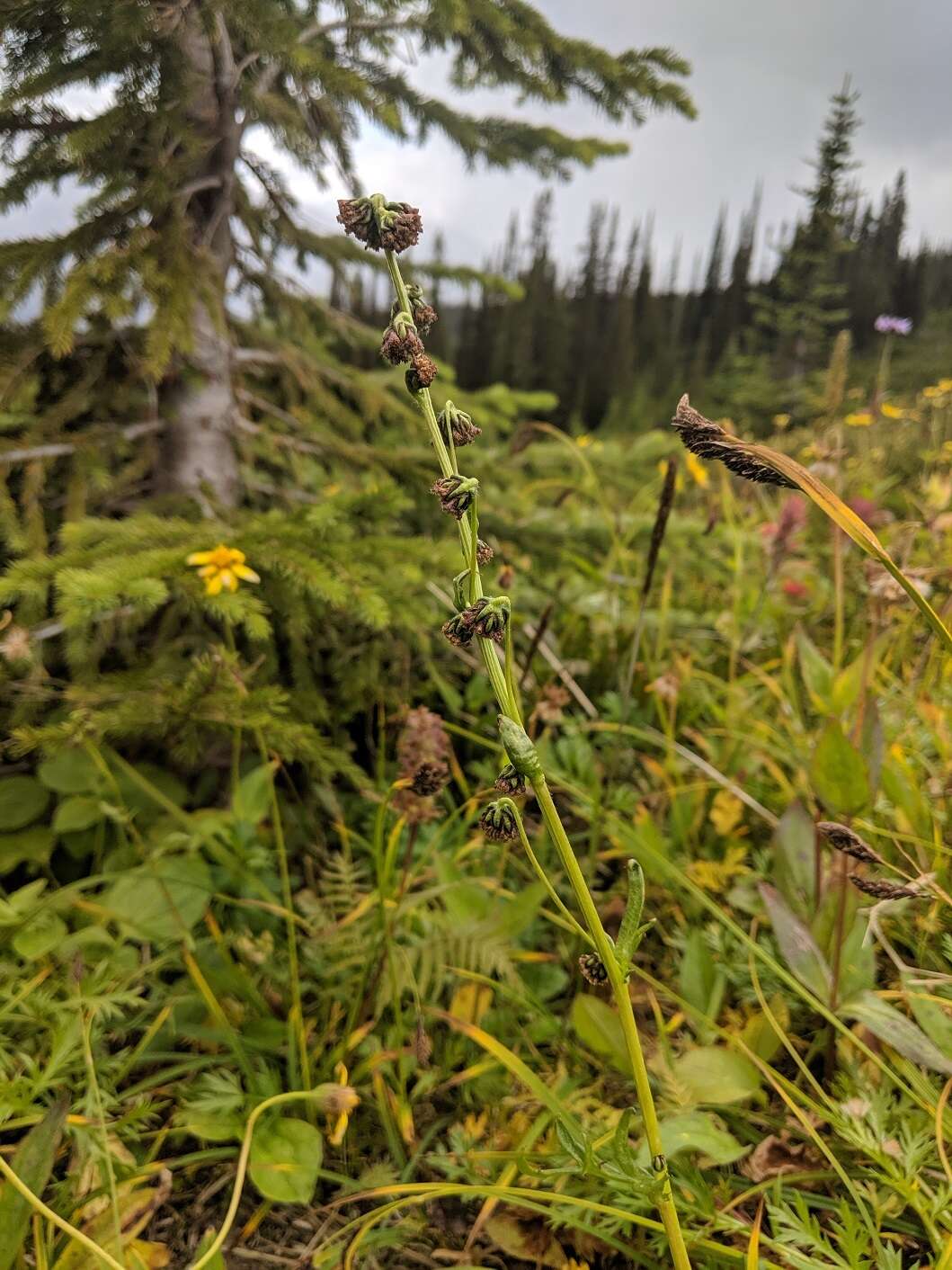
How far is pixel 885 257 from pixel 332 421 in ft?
180

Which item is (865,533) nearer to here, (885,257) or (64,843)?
(64,843)

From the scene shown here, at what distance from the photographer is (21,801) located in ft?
4.77

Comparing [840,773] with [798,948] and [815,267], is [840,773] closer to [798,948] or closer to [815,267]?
[798,948]

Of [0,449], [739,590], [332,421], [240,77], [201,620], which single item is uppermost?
[240,77]

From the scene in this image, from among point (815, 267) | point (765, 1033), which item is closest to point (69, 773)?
point (765, 1033)

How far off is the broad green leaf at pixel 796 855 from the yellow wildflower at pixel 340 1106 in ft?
2.50

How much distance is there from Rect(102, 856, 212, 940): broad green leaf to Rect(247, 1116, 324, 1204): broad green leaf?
0.33m

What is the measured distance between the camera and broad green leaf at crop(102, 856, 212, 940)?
1.18 m

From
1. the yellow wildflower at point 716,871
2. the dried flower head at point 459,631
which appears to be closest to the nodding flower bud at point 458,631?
the dried flower head at point 459,631

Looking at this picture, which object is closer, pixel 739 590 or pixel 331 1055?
pixel 331 1055

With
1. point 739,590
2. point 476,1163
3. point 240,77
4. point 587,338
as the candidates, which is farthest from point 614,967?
point 587,338

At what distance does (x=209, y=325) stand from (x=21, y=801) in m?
1.30

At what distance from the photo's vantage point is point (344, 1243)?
0.90 meters

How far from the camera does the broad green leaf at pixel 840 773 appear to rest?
3.29 ft
